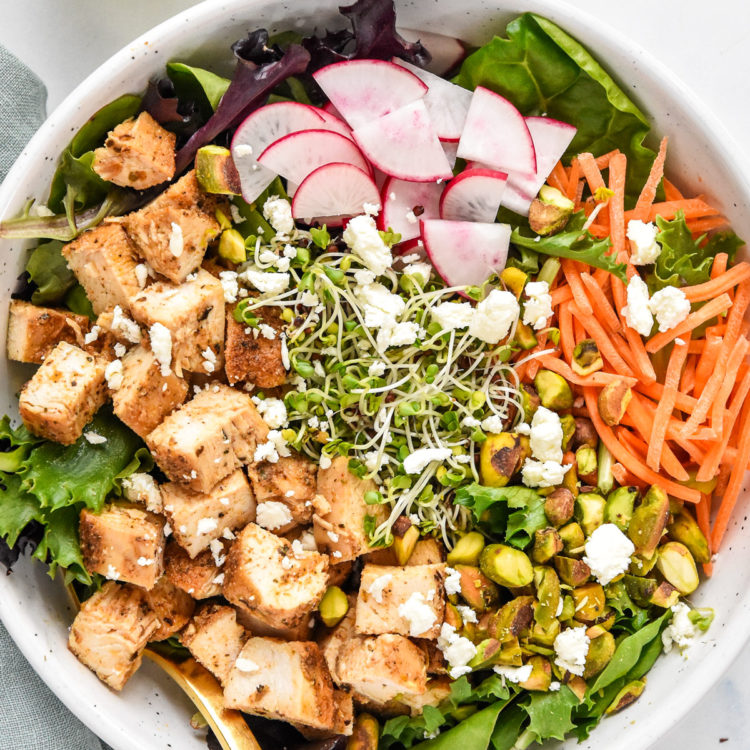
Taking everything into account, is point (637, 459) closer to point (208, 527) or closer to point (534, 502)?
point (534, 502)

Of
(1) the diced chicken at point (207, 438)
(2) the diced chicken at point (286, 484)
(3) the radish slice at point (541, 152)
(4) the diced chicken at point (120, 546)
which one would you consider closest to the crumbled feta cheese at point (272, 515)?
(2) the diced chicken at point (286, 484)

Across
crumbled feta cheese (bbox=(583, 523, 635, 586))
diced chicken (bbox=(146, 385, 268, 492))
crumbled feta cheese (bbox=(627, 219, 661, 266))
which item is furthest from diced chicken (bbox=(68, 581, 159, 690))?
crumbled feta cheese (bbox=(627, 219, 661, 266))

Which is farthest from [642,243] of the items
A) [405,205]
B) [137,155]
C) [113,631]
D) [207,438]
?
[113,631]

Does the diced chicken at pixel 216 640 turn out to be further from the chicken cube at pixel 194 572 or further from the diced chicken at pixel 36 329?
the diced chicken at pixel 36 329

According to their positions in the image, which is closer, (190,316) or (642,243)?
(190,316)

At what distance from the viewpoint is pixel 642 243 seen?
237 cm

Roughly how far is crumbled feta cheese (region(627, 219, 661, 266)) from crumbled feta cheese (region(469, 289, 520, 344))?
1.32 ft

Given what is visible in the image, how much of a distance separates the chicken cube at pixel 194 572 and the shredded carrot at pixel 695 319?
1496mm

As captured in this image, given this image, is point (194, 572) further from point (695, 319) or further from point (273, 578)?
point (695, 319)

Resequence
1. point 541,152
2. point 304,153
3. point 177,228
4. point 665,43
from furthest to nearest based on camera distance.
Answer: point 665,43
point 541,152
point 304,153
point 177,228

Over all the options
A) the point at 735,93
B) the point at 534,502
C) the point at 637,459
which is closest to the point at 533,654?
the point at 534,502

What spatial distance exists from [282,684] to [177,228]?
4.56ft

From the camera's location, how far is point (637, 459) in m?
2.45

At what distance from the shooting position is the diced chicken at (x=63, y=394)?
2242 mm
